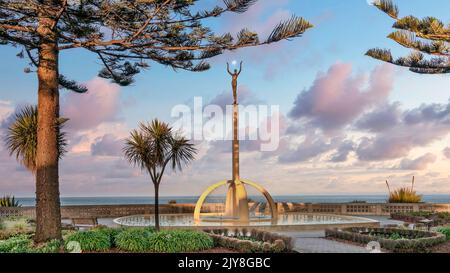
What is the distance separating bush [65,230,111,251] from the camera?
885 centimetres

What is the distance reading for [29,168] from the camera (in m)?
14.4

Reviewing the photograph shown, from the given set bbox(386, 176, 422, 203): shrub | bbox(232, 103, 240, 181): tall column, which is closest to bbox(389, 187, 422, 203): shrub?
bbox(386, 176, 422, 203): shrub

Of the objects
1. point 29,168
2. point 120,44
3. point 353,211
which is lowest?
point 353,211

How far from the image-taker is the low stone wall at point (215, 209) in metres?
18.0

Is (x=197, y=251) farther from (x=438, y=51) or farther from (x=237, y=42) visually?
(x=438, y=51)

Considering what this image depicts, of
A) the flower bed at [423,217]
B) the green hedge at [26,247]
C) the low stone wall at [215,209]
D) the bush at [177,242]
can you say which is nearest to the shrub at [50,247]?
the green hedge at [26,247]

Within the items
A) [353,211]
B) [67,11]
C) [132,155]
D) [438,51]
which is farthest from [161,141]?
[353,211]

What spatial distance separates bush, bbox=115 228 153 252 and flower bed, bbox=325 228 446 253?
4174 mm

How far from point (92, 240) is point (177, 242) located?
4.93ft

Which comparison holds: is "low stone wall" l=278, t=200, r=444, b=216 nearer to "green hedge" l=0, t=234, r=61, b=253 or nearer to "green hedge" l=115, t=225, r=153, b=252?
"green hedge" l=115, t=225, r=153, b=252

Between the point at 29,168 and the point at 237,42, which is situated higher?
the point at 237,42

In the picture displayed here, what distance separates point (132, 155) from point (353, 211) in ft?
34.5

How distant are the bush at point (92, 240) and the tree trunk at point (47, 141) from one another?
35.5 inches
